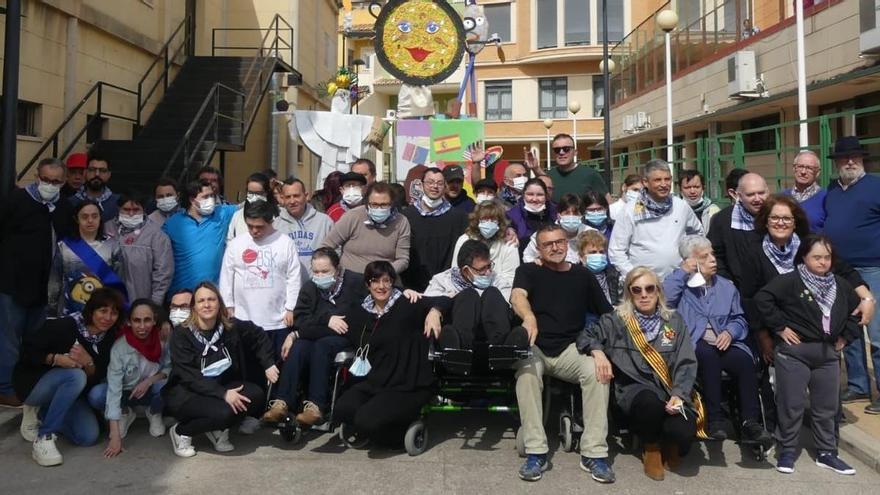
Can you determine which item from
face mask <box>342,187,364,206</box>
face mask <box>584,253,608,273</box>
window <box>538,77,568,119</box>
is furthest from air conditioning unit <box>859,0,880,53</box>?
window <box>538,77,568,119</box>

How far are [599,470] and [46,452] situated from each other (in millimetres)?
3724

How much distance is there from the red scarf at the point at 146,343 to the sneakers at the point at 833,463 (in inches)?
189

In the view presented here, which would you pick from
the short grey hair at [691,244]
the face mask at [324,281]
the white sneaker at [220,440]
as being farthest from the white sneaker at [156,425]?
the short grey hair at [691,244]

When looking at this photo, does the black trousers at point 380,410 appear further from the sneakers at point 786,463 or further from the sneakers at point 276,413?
the sneakers at point 786,463

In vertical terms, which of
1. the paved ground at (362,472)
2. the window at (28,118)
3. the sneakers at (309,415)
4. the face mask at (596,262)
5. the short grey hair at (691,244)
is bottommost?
the paved ground at (362,472)

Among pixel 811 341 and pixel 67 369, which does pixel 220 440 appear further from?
pixel 811 341

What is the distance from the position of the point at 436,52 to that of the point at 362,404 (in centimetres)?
697

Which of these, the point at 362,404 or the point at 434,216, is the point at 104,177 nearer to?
the point at 434,216

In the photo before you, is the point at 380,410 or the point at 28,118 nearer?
the point at 380,410

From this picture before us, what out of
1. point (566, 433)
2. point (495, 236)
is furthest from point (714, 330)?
point (495, 236)

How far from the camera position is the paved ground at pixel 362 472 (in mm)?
4602

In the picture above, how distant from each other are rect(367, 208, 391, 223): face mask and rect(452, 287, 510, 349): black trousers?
44.0 inches

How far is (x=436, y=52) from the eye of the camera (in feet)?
36.0

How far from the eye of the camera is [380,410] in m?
5.14
